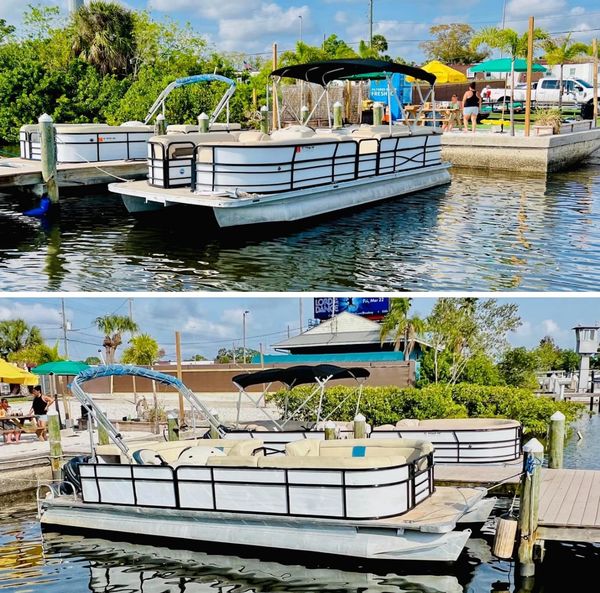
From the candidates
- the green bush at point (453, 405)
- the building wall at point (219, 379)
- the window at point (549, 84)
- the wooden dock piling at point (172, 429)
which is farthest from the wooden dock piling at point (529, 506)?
the window at point (549, 84)

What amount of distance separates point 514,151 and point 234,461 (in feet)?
66.5

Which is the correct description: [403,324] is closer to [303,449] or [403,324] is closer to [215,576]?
[303,449]

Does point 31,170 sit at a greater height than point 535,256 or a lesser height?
greater

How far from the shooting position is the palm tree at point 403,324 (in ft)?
108

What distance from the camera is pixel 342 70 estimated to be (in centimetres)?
2311

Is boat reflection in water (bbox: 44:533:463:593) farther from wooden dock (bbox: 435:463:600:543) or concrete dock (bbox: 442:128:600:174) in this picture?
concrete dock (bbox: 442:128:600:174)

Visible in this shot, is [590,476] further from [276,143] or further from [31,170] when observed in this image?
[31,170]

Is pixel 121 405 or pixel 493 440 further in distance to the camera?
pixel 121 405

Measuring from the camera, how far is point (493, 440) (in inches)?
592

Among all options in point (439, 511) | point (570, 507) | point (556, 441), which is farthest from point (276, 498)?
point (556, 441)

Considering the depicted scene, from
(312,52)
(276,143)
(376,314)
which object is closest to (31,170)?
(276,143)

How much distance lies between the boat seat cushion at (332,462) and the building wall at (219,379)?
1216 centimetres

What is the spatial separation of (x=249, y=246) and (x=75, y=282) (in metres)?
3.78

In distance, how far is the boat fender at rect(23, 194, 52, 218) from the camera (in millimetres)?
19953
